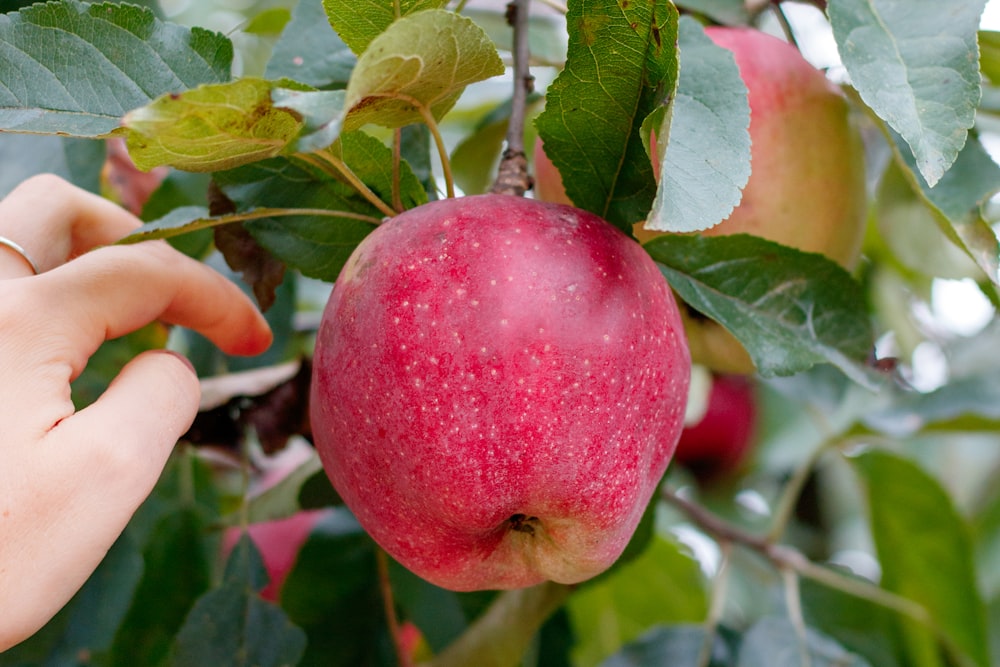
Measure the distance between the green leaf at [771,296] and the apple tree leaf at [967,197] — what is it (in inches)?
3.3

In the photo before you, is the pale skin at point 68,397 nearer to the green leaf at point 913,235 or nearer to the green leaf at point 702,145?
the green leaf at point 702,145

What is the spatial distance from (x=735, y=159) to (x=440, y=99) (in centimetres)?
17

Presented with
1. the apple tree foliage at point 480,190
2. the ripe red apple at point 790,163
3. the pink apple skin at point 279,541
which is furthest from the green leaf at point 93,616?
the ripe red apple at point 790,163

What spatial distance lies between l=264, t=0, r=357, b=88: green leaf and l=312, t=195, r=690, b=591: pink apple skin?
23cm

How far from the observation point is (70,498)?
1.52 feet

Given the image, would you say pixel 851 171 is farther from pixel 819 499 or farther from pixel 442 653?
pixel 819 499

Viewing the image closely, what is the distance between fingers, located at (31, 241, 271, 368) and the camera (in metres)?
0.54

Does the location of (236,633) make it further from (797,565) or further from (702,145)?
(797,565)

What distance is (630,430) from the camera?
0.52 metres

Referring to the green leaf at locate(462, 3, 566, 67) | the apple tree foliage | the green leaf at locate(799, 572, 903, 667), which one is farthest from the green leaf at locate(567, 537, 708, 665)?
the green leaf at locate(462, 3, 566, 67)

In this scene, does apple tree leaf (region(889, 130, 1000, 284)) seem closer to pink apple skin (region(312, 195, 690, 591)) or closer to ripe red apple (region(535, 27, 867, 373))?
ripe red apple (region(535, 27, 867, 373))

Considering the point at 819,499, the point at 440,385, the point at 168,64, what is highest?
the point at 168,64

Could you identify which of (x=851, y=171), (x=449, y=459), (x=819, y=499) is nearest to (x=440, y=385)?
(x=449, y=459)

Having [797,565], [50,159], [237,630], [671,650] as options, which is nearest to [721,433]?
[797,565]
